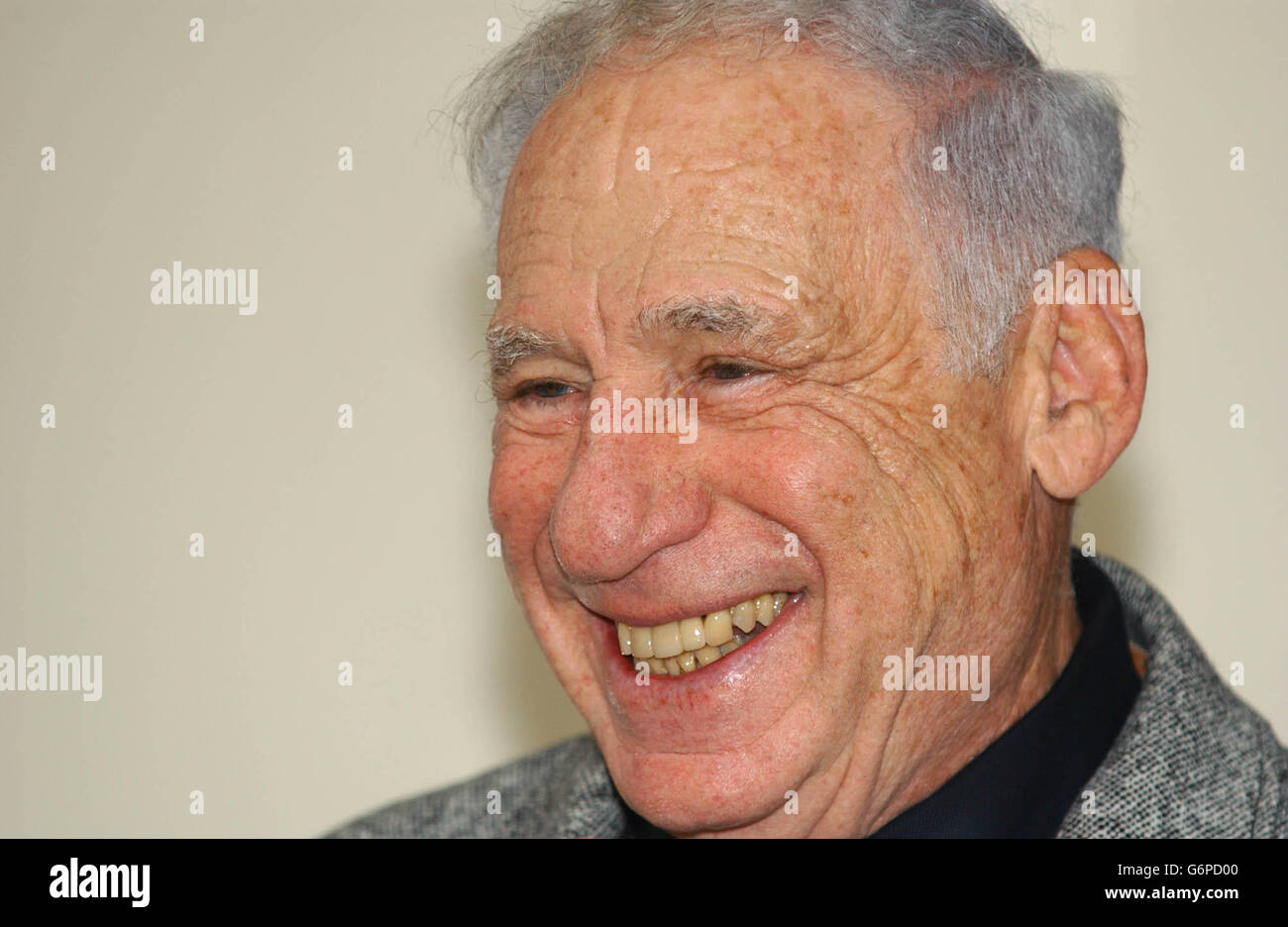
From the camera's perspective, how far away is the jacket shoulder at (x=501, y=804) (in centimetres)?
190

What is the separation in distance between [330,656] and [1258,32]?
5.57 feet

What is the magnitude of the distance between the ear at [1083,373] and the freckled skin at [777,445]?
0.11 ft

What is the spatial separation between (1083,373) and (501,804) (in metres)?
0.99

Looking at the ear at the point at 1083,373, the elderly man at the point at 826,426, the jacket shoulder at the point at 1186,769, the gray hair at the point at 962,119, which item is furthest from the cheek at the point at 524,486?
the jacket shoulder at the point at 1186,769

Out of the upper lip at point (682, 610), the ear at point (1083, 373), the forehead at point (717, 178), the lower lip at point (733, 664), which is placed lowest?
the lower lip at point (733, 664)

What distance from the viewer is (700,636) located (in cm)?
→ 142

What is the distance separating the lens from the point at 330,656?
2.28 metres

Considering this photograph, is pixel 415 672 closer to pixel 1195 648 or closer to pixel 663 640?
pixel 663 640

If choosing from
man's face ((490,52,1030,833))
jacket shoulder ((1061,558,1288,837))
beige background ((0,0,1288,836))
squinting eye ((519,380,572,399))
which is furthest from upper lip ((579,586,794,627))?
beige background ((0,0,1288,836))

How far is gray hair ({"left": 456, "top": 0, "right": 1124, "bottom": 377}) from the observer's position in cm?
143

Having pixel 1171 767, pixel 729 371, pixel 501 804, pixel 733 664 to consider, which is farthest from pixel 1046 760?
pixel 501 804

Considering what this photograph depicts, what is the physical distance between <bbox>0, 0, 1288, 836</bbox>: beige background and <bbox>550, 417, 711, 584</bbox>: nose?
902 millimetres

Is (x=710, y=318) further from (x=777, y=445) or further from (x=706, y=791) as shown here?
(x=706, y=791)

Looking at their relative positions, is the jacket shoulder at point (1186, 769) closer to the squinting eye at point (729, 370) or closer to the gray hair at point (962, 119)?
the gray hair at point (962, 119)
